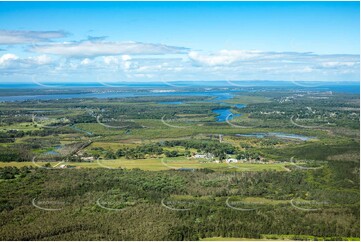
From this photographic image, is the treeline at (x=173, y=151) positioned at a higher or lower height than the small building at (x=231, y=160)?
higher

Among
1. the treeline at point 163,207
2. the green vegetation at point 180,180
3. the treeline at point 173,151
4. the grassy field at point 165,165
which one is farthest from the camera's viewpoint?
the treeline at point 173,151

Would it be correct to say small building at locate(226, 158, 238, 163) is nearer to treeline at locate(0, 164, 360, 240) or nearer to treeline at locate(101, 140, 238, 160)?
treeline at locate(101, 140, 238, 160)

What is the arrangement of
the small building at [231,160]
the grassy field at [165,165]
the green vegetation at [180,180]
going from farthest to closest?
the small building at [231,160], the grassy field at [165,165], the green vegetation at [180,180]

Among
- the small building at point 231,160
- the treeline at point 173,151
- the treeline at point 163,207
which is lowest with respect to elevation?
the treeline at point 163,207

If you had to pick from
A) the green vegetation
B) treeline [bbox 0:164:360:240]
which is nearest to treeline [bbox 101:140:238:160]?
the green vegetation

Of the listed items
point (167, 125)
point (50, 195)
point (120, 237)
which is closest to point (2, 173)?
point (50, 195)

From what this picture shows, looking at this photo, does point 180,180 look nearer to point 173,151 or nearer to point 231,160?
point 231,160

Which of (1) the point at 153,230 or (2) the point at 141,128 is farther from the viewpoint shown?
(2) the point at 141,128

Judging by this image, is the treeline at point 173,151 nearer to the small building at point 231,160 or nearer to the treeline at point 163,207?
the small building at point 231,160

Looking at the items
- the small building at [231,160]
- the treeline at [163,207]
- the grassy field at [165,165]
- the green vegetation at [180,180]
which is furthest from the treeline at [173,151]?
the treeline at [163,207]

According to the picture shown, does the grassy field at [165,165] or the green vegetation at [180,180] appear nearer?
the green vegetation at [180,180]

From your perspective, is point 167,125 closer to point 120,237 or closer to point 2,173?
point 2,173
